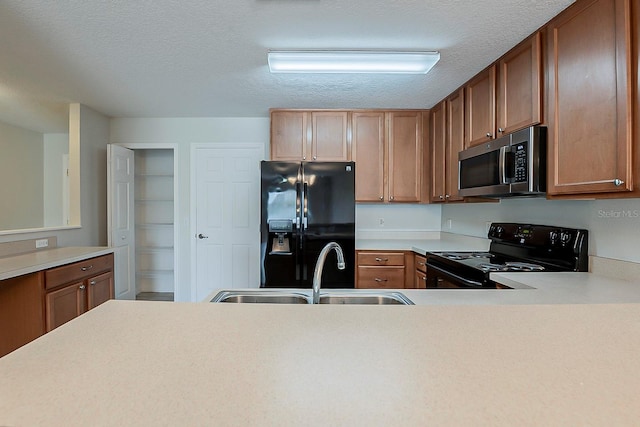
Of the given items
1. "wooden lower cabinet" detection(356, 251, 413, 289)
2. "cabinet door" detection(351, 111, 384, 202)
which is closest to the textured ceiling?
"cabinet door" detection(351, 111, 384, 202)

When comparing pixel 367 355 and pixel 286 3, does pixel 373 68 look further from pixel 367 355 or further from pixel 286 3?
pixel 367 355

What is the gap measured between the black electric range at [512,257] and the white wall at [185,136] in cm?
240

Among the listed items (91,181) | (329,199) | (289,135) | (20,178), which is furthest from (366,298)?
(20,178)

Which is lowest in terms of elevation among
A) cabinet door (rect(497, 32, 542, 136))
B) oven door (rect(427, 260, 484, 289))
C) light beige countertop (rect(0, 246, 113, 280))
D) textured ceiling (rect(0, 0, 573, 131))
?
oven door (rect(427, 260, 484, 289))

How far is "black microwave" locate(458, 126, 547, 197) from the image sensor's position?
72.2 inches

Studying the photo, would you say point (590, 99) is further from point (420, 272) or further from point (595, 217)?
point (420, 272)

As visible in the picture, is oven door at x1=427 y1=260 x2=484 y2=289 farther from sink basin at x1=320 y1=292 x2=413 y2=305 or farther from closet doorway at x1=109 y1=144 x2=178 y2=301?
closet doorway at x1=109 y1=144 x2=178 y2=301

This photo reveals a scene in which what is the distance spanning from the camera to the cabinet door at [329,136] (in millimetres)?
3467

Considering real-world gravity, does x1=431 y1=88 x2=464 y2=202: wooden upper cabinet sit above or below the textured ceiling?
below

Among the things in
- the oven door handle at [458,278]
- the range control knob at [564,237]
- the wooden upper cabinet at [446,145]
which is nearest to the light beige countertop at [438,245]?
the oven door handle at [458,278]

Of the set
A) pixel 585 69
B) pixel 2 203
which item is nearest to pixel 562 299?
pixel 585 69

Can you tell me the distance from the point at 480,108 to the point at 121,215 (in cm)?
373

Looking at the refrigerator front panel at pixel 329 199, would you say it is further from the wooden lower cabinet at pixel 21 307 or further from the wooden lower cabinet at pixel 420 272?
the wooden lower cabinet at pixel 21 307

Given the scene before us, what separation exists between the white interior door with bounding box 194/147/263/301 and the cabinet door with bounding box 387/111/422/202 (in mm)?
1507
